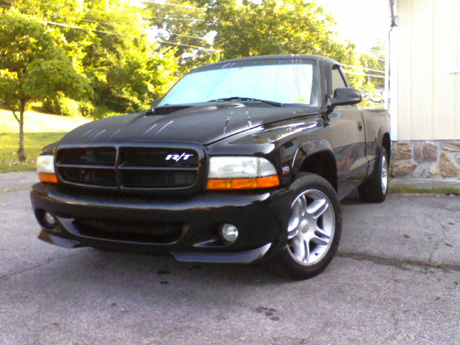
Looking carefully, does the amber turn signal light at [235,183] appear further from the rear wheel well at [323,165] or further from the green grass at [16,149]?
the green grass at [16,149]

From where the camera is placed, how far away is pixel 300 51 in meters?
24.0

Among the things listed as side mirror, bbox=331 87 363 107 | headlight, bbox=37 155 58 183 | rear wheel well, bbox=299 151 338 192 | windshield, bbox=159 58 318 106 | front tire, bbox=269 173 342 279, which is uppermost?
windshield, bbox=159 58 318 106

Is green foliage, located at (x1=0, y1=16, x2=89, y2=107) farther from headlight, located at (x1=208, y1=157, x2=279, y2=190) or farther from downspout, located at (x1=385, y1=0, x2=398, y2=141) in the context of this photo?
headlight, located at (x1=208, y1=157, x2=279, y2=190)

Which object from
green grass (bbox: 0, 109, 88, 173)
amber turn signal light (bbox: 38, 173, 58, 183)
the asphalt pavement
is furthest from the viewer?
green grass (bbox: 0, 109, 88, 173)

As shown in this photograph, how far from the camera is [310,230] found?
340 centimetres

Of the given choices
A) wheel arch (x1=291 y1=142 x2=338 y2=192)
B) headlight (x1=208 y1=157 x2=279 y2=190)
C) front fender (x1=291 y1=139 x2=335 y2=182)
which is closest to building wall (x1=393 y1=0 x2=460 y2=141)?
wheel arch (x1=291 y1=142 x2=338 y2=192)

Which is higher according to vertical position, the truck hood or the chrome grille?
the truck hood

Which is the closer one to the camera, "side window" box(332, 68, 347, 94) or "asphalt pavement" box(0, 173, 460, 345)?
"asphalt pavement" box(0, 173, 460, 345)

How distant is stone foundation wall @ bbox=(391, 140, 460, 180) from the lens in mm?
7617

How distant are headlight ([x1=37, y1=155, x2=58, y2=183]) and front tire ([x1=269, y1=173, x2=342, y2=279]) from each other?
163 centimetres

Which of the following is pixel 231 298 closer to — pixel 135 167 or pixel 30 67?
pixel 135 167

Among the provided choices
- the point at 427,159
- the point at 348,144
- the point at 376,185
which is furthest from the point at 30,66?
the point at 348,144

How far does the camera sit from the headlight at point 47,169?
342 cm

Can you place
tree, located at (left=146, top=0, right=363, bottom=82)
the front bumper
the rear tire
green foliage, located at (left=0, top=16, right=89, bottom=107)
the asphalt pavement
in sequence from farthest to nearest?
tree, located at (left=146, top=0, right=363, bottom=82) → green foliage, located at (left=0, top=16, right=89, bottom=107) → the rear tire → the front bumper → the asphalt pavement
